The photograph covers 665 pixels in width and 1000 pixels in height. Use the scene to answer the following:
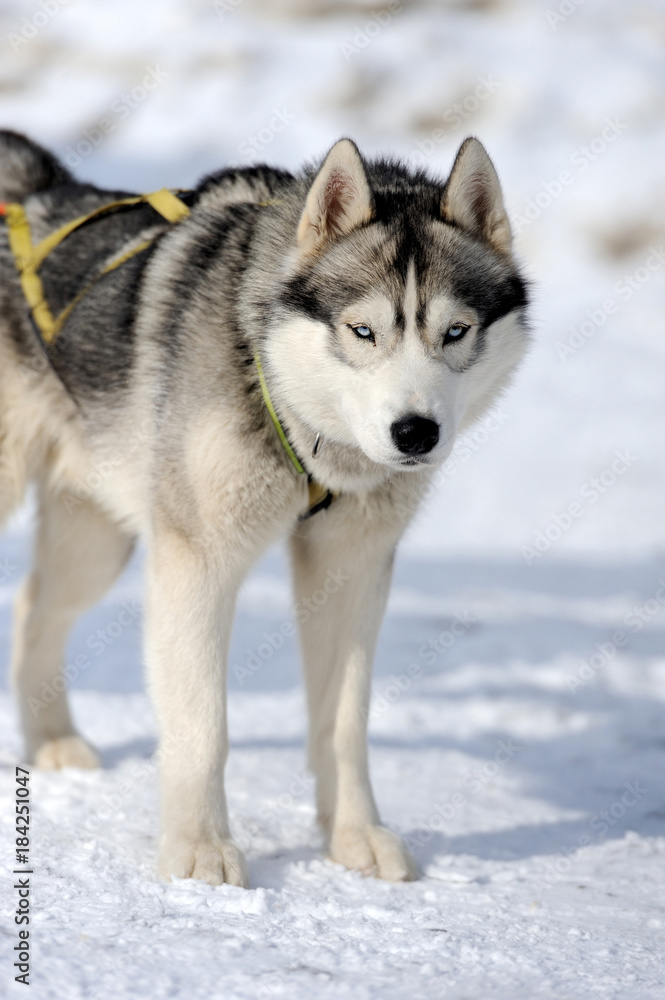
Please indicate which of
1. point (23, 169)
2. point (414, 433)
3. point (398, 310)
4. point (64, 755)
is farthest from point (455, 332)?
point (64, 755)

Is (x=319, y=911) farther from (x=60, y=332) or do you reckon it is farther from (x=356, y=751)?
(x=60, y=332)

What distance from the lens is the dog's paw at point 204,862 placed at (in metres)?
2.68

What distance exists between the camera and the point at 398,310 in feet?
8.34

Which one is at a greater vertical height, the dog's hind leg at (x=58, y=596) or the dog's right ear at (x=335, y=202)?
the dog's right ear at (x=335, y=202)

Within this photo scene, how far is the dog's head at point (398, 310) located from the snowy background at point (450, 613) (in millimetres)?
713

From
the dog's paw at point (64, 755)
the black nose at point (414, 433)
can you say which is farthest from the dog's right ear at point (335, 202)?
the dog's paw at point (64, 755)

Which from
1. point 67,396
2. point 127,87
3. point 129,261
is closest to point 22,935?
point 67,396

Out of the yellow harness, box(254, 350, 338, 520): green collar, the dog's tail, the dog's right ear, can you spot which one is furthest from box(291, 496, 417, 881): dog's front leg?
the dog's tail

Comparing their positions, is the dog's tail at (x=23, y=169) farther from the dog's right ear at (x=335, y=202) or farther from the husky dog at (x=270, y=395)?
the dog's right ear at (x=335, y=202)

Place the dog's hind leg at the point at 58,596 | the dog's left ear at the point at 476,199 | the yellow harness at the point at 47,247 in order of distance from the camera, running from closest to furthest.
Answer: the dog's left ear at the point at 476,199 < the yellow harness at the point at 47,247 < the dog's hind leg at the point at 58,596

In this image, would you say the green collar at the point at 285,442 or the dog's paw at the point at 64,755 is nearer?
the green collar at the point at 285,442

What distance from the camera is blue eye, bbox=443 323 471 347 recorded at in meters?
2.58

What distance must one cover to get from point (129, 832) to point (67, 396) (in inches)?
56.6

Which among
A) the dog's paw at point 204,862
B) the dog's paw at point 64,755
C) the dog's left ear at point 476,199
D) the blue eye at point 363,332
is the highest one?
the dog's left ear at point 476,199
